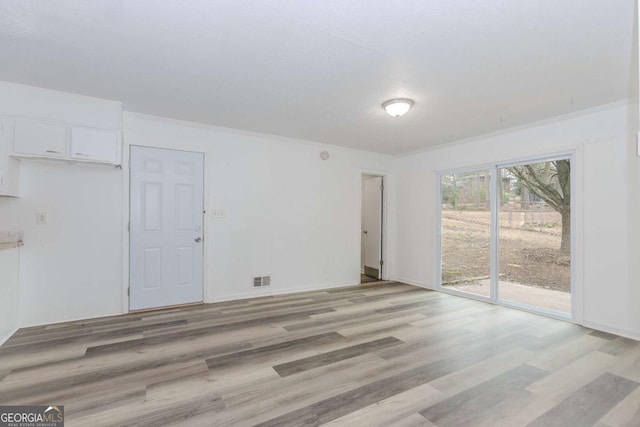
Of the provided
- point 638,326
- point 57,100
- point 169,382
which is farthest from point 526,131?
point 57,100

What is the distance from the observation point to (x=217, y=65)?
2588 millimetres

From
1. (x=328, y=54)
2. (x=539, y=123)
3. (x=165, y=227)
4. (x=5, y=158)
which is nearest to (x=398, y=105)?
(x=328, y=54)

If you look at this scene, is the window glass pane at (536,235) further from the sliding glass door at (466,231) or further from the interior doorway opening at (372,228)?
the interior doorway opening at (372,228)

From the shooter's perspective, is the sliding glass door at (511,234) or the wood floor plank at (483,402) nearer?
the wood floor plank at (483,402)

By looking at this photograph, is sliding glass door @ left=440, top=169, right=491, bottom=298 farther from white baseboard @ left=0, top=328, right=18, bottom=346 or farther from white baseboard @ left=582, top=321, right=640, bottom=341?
white baseboard @ left=0, top=328, right=18, bottom=346

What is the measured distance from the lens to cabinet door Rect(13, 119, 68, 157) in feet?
9.67

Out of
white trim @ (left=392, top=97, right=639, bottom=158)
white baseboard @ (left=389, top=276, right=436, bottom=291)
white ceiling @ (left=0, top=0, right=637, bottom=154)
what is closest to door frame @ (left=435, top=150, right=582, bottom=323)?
white baseboard @ (left=389, top=276, right=436, bottom=291)

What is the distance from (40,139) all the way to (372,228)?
5.08 m

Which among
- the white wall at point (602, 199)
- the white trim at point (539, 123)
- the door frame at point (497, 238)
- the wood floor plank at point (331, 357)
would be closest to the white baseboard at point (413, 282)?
the door frame at point (497, 238)

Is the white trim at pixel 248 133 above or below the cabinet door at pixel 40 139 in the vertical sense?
above

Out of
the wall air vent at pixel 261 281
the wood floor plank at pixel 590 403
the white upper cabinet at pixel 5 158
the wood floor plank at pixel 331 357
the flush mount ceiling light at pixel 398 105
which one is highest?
the flush mount ceiling light at pixel 398 105

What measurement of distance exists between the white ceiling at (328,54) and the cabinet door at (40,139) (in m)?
0.40

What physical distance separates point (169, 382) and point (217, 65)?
251cm

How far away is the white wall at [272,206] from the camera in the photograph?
14.0ft
